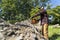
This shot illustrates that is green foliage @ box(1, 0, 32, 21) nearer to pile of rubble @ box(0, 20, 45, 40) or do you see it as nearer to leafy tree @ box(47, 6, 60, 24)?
leafy tree @ box(47, 6, 60, 24)

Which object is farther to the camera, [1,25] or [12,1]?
[12,1]

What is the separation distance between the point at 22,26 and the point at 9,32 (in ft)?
2.78

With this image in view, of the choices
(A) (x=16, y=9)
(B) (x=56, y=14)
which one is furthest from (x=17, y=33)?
(A) (x=16, y=9)

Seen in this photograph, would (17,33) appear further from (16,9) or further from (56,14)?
(16,9)

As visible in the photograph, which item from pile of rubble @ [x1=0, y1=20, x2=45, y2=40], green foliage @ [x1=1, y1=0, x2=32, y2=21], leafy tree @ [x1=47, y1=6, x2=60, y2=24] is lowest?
pile of rubble @ [x1=0, y1=20, x2=45, y2=40]

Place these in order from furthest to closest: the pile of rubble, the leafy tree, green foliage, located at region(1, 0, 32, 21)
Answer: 1. green foliage, located at region(1, 0, 32, 21)
2. the leafy tree
3. the pile of rubble

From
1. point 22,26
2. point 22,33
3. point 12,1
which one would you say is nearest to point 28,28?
point 22,26

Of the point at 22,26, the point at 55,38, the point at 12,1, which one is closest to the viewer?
the point at 22,26

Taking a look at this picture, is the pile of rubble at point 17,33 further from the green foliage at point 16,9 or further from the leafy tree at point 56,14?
the green foliage at point 16,9

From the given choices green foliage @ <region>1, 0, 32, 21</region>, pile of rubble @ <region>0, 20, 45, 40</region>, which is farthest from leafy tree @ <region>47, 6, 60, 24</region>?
pile of rubble @ <region>0, 20, 45, 40</region>

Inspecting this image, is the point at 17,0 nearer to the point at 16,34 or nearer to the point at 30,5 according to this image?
the point at 30,5

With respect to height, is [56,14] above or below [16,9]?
below

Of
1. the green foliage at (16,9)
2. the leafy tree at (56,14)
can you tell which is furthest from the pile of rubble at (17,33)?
the green foliage at (16,9)

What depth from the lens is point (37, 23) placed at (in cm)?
1133
